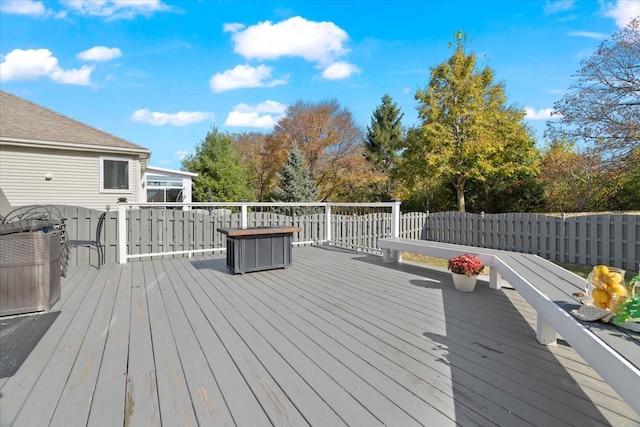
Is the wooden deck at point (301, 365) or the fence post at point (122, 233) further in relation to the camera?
the fence post at point (122, 233)

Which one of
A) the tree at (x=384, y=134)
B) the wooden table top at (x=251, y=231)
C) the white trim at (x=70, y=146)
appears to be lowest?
the wooden table top at (x=251, y=231)

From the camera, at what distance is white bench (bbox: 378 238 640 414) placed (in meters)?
1.18

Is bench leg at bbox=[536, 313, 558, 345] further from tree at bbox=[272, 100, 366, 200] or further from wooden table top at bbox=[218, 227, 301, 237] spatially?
tree at bbox=[272, 100, 366, 200]

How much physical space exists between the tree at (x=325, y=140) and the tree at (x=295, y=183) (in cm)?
279

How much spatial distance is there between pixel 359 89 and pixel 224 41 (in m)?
11.0

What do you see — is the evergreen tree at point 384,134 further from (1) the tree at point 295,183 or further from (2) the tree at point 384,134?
(1) the tree at point 295,183

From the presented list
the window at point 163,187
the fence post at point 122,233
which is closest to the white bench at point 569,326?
the fence post at point 122,233

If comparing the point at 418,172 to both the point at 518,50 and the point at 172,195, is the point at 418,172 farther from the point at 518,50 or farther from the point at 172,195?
the point at 172,195

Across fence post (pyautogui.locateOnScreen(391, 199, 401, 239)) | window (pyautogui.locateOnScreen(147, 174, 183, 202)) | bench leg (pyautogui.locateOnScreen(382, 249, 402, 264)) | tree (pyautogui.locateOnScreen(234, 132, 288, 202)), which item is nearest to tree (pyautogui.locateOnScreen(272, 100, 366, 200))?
tree (pyautogui.locateOnScreen(234, 132, 288, 202))

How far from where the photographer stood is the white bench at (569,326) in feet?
3.88

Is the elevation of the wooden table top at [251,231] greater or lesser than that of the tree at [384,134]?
lesser

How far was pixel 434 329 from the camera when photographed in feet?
8.23

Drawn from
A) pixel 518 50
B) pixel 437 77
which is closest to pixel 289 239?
A: pixel 518 50

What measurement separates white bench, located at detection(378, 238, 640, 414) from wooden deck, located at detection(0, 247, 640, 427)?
293 mm
